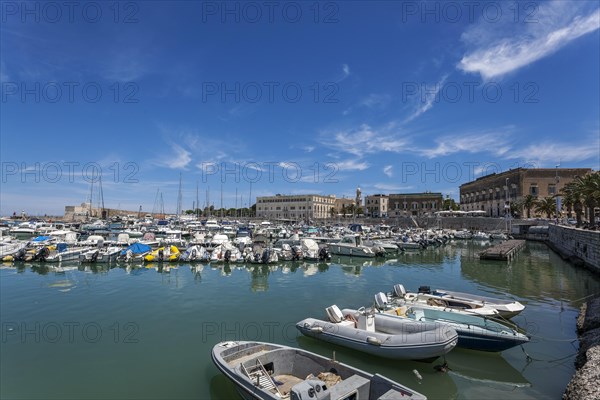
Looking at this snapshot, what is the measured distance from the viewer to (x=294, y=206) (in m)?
158

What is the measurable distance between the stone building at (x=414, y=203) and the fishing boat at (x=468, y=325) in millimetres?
123314

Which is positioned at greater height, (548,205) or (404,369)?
(548,205)

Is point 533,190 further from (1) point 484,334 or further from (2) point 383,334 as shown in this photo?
(2) point 383,334

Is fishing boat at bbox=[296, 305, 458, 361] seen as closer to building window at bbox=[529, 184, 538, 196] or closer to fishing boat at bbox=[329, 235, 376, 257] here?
fishing boat at bbox=[329, 235, 376, 257]

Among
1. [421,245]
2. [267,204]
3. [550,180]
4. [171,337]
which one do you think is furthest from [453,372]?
[267,204]

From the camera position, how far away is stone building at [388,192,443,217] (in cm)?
13725

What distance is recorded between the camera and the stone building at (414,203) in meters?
137

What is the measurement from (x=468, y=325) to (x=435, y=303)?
3944mm

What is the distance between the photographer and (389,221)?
367 feet

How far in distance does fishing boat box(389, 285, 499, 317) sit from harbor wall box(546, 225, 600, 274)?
2040 cm

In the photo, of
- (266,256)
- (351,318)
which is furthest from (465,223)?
(351,318)

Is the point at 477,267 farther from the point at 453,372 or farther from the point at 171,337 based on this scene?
the point at 171,337

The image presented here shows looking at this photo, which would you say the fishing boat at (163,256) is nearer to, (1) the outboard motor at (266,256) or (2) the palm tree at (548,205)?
(1) the outboard motor at (266,256)

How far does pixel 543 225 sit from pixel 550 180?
23.2 meters
